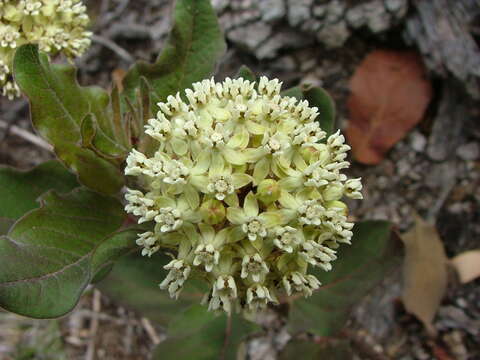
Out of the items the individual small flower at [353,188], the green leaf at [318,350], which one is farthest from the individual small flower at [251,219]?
the green leaf at [318,350]

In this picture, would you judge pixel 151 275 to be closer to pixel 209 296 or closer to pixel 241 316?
pixel 241 316

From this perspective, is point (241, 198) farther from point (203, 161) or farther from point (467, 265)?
point (467, 265)

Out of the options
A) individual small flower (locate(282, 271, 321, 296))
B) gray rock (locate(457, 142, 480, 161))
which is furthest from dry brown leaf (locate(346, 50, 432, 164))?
individual small flower (locate(282, 271, 321, 296))

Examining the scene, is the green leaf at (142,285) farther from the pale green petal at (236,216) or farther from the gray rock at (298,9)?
the gray rock at (298,9)

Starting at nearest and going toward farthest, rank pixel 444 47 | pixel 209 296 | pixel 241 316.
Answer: pixel 209 296, pixel 241 316, pixel 444 47

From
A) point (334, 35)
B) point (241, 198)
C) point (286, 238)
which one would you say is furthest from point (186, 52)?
point (334, 35)

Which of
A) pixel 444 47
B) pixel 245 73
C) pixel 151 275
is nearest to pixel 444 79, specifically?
pixel 444 47
